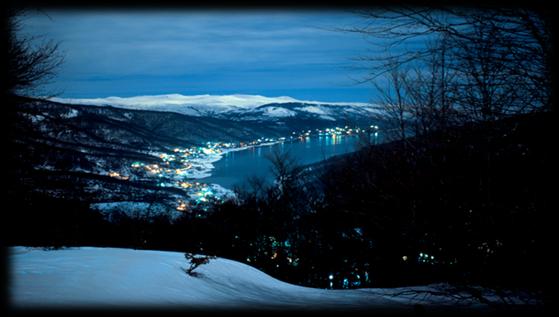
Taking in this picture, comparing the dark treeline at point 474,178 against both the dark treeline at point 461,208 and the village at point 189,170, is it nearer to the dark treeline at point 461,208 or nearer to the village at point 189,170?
the dark treeline at point 461,208

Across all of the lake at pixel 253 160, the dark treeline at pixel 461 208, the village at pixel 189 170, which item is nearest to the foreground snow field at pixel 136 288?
the dark treeline at pixel 461 208

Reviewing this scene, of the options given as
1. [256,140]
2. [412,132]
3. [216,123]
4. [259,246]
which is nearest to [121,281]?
[412,132]

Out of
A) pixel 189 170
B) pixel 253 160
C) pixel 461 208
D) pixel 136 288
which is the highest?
pixel 253 160

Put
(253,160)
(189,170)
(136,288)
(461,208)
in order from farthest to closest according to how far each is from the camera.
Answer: (253,160)
(189,170)
(461,208)
(136,288)

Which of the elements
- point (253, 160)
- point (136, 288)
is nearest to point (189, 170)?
point (253, 160)

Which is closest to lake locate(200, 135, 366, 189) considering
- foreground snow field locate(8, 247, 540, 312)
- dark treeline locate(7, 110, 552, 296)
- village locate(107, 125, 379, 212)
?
village locate(107, 125, 379, 212)

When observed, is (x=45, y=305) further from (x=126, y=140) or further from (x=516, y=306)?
(x=126, y=140)

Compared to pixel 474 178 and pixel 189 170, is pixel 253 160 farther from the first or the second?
pixel 474 178

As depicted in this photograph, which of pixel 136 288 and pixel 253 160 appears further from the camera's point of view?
pixel 253 160
